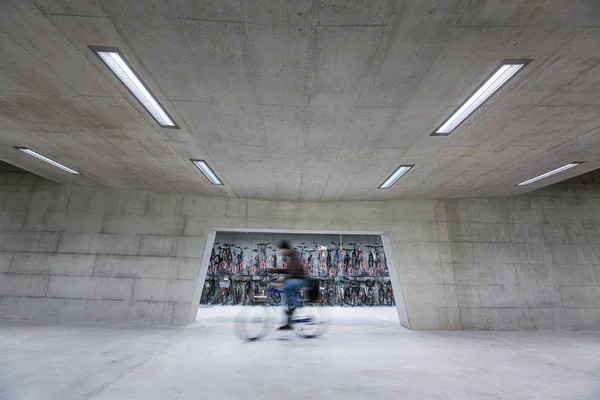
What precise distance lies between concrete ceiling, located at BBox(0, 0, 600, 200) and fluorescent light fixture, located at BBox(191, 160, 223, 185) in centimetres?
21

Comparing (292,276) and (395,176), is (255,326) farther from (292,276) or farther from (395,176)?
(395,176)

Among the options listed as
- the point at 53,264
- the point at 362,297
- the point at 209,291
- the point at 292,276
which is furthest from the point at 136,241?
the point at 362,297

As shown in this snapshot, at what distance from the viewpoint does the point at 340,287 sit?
11.8 m

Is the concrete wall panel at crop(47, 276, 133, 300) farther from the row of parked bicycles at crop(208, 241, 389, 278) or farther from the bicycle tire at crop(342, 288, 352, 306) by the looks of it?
the bicycle tire at crop(342, 288, 352, 306)

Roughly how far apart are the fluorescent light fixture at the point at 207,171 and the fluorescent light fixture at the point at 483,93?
389 cm

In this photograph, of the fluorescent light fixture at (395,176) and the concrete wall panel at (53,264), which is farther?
the concrete wall panel at (53,264)

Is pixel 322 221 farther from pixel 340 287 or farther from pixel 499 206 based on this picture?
pixel 340 287

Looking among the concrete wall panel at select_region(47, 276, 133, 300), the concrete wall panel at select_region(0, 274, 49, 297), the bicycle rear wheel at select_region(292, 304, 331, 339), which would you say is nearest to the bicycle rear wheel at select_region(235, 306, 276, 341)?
the bicycle rear wheel at select_region(292, 304, 331, 339)

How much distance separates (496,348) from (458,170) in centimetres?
320

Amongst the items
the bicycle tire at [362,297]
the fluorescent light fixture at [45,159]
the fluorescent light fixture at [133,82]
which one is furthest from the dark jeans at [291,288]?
the bicycle tire at [362,297]

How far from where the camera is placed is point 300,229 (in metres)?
7.44

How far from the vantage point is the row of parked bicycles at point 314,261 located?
11.6m

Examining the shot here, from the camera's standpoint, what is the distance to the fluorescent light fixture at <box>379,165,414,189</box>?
5417 mm

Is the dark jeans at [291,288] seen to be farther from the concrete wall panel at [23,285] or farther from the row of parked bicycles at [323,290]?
the row of parked bicycles at [323,290]
